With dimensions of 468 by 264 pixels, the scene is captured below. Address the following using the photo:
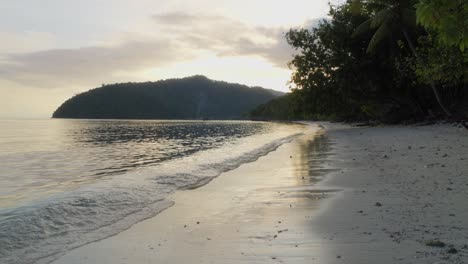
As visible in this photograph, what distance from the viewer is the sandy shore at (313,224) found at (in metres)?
5.75

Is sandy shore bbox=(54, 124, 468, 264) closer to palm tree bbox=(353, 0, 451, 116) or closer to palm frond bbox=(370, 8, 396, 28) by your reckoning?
palm frond bbox=(370, 8, 396, 28)

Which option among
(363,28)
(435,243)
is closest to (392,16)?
(363,28)

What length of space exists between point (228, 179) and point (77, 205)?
18.9ft

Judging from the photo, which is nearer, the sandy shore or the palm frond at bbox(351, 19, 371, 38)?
the sandy shore

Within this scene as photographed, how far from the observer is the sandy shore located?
5750 mm

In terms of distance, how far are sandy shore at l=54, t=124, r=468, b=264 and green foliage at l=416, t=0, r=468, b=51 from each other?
2.57 metres

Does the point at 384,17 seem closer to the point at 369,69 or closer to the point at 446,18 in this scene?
the point at 369,69

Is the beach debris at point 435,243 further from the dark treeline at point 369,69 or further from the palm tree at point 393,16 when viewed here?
the palm tree at point 393,16

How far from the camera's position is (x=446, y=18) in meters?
4.70

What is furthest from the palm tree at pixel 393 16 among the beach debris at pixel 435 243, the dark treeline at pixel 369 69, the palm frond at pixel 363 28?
the beach debris at pixel 435 243

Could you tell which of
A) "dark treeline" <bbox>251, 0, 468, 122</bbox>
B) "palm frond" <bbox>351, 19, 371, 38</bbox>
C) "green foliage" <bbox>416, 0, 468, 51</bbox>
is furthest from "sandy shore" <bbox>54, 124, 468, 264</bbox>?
"palm frond" <bbox>351, 19, 371, 38</bbox>

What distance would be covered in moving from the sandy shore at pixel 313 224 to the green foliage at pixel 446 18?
2.57 metres

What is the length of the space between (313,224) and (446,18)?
162 inches

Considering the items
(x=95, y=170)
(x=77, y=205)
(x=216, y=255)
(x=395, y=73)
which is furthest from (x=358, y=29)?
(x=216, y=255)
